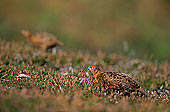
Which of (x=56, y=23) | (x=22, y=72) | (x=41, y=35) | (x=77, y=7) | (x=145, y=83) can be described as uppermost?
(x=77, y=7)

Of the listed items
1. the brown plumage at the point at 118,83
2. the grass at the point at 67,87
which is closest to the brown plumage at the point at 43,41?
the grass at the point at 67,87

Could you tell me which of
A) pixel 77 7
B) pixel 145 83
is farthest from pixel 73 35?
pixel 145 83

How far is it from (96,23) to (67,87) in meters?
18.4

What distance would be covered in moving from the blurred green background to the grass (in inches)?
469

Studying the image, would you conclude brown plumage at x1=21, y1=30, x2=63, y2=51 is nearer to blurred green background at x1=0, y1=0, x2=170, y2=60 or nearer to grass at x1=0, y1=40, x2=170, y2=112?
grass at x1=0, y1=40, x2=170, y2=112

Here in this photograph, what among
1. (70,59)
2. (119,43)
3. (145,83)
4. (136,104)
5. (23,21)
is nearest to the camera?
(136,104)

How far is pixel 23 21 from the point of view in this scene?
22.4 m

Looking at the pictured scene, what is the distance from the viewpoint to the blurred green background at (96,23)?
2081 centimetres

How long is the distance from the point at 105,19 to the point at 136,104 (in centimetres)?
1935

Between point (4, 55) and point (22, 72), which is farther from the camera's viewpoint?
point (4, 55)

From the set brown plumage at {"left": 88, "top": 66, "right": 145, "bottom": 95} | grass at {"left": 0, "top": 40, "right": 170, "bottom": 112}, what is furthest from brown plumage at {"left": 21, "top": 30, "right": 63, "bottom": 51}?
brown plumage at {"left": 88, "top": 66, "right": 145, "bottom": 95}

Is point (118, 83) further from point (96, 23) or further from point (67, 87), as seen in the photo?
point (96, 23)

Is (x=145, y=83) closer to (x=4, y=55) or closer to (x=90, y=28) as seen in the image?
(x=4, y=55)

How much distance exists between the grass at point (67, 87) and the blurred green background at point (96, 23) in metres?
11.9
